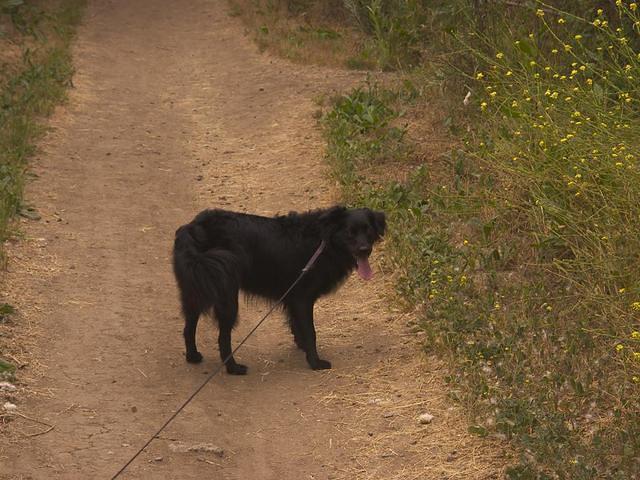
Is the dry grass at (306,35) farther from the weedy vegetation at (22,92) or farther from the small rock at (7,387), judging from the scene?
the small rock at (7,387)

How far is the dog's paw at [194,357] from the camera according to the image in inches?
304

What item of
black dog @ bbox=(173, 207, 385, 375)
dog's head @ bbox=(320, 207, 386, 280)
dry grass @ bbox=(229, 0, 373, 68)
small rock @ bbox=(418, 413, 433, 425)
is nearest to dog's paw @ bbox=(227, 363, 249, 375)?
black dog @ bbox=(173, 207, 385, 375)

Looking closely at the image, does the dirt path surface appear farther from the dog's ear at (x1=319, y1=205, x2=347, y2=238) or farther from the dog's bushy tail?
the dog's ear at (x1=319, y1=205, x2=347, y2=238)

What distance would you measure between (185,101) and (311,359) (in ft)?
27.6

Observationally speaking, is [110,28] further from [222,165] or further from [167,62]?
[222,165]

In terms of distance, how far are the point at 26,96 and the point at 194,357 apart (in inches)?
286

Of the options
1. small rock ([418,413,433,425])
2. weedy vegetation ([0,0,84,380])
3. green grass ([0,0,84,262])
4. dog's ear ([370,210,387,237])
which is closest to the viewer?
small rock ([418,413,433,425])

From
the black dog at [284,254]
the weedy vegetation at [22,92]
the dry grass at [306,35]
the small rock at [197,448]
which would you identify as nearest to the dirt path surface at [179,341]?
the small rock at [197,448]

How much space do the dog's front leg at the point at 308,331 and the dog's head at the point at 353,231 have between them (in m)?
0.47

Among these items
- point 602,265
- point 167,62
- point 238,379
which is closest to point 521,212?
point 602,265

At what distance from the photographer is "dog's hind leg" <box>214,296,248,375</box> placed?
736 centimetres

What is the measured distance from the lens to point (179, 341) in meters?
8.14

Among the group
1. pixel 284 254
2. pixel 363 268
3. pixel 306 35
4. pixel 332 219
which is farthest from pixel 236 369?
pixel 306 35

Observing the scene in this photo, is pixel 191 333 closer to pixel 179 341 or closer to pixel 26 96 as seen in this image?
pixel 179 341
